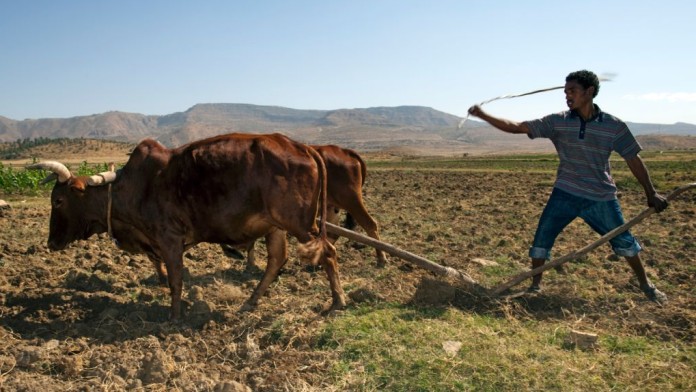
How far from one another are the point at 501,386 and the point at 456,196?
43.4 ft

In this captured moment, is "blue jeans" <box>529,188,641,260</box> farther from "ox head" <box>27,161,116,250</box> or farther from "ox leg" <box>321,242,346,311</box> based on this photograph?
"ox head" <box>27,161,116,250</box>

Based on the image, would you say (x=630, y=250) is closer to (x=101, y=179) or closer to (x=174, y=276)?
(x=174, y=276)

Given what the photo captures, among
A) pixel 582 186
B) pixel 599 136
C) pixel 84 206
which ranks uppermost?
pixel 599 136

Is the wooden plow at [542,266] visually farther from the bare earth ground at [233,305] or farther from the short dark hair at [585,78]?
the short dark hair at [585,78]

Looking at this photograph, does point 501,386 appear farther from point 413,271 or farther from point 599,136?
point 413,271

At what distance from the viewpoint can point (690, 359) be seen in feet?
14.9

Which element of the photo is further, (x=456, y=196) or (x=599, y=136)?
(x=456, y=196)

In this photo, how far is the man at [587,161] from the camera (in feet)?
18.4

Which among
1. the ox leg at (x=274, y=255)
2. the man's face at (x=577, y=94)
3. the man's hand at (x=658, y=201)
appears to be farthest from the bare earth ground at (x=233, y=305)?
the man's face at (x=577, y=94)

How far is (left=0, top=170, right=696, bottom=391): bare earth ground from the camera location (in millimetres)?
4559

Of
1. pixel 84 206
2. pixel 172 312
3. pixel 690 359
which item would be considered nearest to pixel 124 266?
pixel 84 206

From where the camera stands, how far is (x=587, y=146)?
5703mm

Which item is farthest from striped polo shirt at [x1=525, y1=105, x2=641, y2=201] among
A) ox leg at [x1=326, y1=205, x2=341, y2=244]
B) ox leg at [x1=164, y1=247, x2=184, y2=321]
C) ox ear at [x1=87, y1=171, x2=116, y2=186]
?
ox ear at [x1=87, y1=171, x2=116, y2=186]

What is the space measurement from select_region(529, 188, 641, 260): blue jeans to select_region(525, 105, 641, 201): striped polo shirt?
10 centimetres
